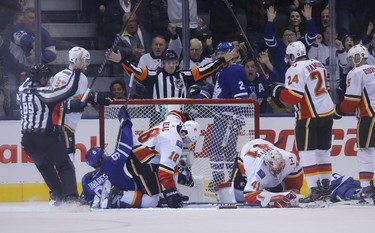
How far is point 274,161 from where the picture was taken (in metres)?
11.1

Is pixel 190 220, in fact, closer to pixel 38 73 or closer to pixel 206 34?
pixel 38 73

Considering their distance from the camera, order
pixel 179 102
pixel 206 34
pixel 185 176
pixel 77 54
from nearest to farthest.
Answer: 1. pixel 185 176
2. pixel 179 102
3. pixel 77 54
4. pixel 206 34

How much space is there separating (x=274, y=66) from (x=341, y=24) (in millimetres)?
805

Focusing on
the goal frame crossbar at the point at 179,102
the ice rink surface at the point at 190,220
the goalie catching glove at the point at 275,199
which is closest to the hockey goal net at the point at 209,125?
the goal frame crossbar at the point at 179,102

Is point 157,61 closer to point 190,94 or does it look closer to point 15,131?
point 190,94

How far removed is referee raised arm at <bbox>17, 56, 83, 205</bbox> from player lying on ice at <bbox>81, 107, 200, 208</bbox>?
0.70ft

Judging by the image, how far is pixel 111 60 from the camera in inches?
507

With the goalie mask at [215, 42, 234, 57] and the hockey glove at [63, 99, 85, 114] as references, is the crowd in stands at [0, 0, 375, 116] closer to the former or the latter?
the goalie mask at [215, 42, 234, 57]

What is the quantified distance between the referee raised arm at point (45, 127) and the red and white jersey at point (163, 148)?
0.63 meters

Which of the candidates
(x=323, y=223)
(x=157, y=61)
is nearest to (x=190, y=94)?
(x=157, y=61)

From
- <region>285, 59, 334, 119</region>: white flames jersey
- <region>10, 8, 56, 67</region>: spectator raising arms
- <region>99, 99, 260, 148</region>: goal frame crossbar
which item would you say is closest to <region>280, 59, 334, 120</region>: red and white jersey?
<region>285, 59, 334, 119</region>: white flames jersey

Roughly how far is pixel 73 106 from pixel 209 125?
1348 mm

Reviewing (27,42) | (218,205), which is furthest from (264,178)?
(27,42)

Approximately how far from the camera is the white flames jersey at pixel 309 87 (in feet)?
37.1
